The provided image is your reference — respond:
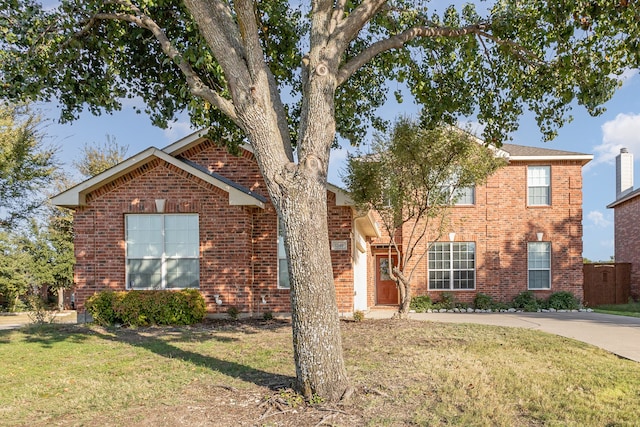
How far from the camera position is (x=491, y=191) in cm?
1903

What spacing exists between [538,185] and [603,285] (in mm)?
6642

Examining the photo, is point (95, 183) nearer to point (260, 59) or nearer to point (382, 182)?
point (382, 182)

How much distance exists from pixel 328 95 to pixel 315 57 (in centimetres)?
55

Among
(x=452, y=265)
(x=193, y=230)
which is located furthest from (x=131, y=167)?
(x=452, y=265)

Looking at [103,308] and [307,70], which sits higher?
[307,70]

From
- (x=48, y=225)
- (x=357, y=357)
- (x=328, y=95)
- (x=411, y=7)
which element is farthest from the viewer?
(x=48, y=225)

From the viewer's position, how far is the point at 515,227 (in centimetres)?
1894

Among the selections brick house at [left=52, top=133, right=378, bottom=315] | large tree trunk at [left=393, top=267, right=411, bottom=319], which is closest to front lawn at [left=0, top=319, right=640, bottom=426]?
large tree trunk at [left=393, top=267, right=411, bottom=319]

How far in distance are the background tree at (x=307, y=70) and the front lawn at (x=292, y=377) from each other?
0.78m

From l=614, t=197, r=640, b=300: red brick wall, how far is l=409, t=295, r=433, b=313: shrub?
10.9m

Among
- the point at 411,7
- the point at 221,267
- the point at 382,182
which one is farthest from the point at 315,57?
the point at 221,267

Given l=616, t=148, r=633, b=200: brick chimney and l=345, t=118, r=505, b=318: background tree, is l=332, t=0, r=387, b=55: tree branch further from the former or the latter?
l=616, t=148, r=633, b=200: brick chimney

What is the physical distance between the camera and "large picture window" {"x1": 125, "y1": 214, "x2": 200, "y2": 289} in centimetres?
1295

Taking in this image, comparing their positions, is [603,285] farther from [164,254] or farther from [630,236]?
[164,254]
